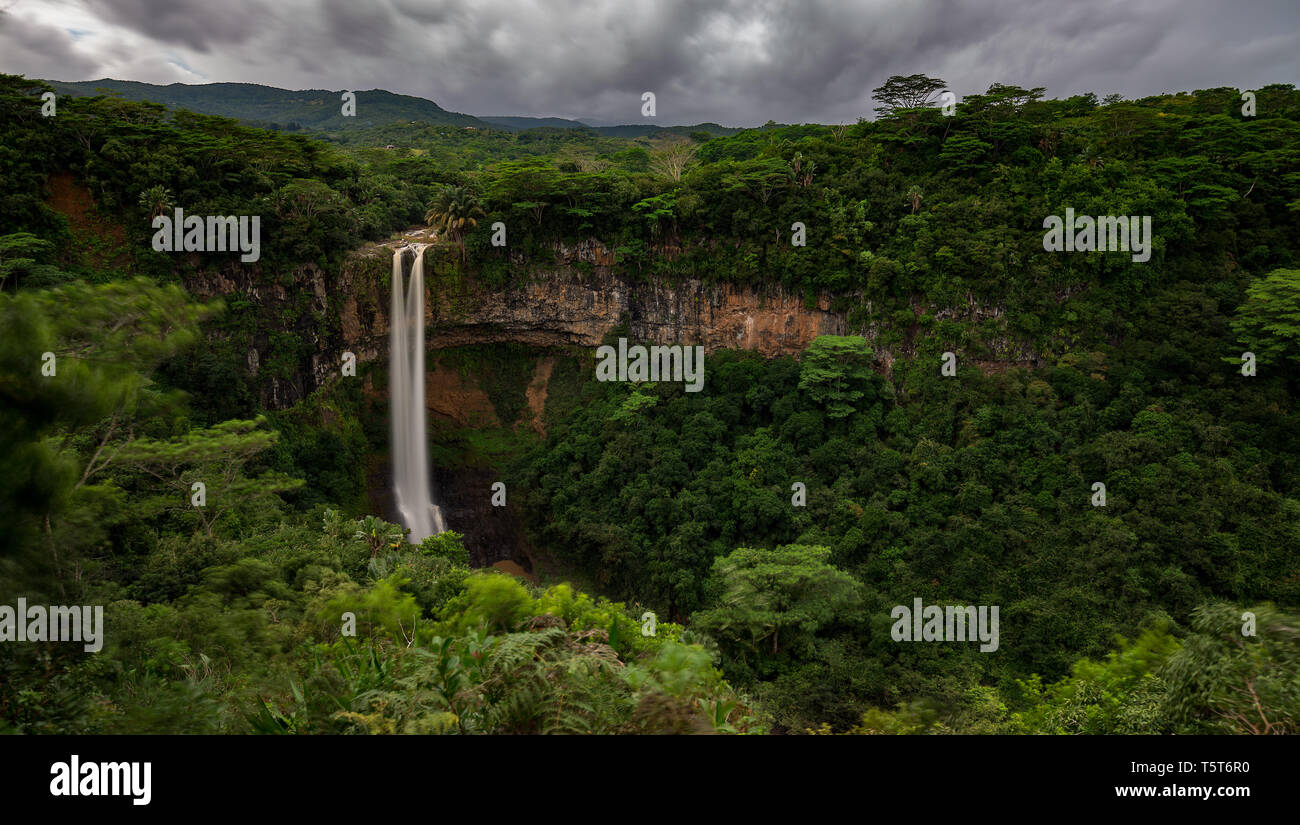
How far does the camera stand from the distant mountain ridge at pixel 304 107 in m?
81.9

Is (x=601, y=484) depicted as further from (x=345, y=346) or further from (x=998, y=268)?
(x=998, y=268)

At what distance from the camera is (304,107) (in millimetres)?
95750

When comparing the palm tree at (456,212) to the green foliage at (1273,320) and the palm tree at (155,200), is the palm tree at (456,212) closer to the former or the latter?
the palm tree at (155,200)

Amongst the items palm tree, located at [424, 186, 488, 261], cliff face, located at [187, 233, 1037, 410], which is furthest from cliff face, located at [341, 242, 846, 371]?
palm tree, located at [424, 186, 488, 261]

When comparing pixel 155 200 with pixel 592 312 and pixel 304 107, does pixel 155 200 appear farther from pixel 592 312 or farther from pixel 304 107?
pixel 304 107

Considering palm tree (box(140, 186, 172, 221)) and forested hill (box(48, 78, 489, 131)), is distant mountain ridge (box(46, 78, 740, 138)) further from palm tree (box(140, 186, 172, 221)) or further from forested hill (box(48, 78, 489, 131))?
palm tree (box(140, 186, 172, 221))

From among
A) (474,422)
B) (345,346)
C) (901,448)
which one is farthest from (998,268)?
(345,346)

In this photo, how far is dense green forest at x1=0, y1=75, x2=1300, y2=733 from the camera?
223 inches

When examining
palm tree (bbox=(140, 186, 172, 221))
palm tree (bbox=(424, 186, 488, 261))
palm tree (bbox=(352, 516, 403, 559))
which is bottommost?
palm tree (bbox=(352, 516, 403, 559))

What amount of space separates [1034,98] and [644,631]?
28380 millimetres

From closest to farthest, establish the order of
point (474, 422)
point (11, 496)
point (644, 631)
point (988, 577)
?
point (11, 496) < point (644, 631) < point (988, 577) < point (474, 422)

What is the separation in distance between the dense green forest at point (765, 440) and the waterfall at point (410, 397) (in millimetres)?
1599

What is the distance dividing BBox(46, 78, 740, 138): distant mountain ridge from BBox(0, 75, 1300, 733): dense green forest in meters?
59.9
